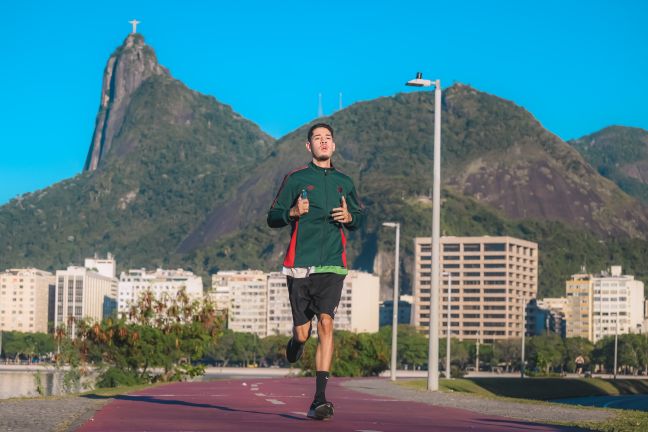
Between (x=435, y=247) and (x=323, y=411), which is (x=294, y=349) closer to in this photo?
(x=323, y=411)

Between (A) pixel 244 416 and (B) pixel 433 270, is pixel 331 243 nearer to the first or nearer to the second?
(A) pixel 244 416

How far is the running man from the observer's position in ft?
45.8

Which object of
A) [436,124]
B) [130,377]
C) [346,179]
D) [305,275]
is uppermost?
[436,124]

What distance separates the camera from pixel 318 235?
46.1ft

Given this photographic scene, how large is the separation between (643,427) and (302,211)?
4386mm

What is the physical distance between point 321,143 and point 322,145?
0.03 meters

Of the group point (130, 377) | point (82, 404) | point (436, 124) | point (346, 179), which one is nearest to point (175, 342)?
point (130, 377)

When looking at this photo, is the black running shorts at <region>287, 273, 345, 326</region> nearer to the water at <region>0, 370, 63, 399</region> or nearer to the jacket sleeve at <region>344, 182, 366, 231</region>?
the jacket sleeve at <region>344, 182, 366, 231</region>

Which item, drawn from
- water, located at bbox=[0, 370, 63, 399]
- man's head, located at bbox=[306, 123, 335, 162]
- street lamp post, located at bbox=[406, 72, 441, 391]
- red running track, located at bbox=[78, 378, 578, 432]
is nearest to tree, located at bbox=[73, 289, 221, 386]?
water, located at bbox=[0, 370, 63, 399]

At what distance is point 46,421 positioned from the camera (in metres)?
13.6

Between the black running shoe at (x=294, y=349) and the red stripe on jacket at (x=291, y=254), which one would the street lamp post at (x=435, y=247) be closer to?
the black running shoe at (x=294, y=349)

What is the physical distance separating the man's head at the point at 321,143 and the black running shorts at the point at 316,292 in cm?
126

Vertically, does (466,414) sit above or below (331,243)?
below

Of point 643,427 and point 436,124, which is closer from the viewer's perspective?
point 643,427
